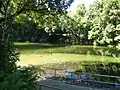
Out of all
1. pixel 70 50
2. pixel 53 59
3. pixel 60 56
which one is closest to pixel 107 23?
pixel 70 50

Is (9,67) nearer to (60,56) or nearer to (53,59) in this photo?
(53,59)

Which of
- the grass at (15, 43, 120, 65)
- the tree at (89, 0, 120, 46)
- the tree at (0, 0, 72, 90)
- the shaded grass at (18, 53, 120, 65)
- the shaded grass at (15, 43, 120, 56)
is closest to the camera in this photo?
the tree at (0, 0, 72, 90)

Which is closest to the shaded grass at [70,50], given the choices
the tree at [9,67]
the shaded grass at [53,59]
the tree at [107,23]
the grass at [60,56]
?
the grass at [60,56]

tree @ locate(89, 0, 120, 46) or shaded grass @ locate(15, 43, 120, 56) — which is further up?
tree @ locate(89, 0, 120, 46)

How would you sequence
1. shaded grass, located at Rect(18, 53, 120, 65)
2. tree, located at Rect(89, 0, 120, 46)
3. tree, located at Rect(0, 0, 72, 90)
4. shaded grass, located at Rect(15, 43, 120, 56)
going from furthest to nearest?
tree, located at Rect(89, 0, 120, 46) < shaded grass, located at Rect(15, 43, 120, 56) < shaded grass, located at Rect(18, 53, 120, 65) < tree, located at Rect(0, 0, 72, 90)

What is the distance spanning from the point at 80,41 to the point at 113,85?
173ft

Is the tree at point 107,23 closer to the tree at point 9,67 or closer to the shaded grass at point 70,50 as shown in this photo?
the shaded grass at point 70,50

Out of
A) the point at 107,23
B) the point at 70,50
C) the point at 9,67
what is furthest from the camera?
the point at 107,23

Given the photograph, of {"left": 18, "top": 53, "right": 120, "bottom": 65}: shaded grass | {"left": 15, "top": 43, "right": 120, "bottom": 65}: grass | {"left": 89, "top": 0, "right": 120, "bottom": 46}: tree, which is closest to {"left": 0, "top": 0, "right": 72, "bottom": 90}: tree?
{"left": 15, "top": 43, "right": 120, "bottom": 65}: grass

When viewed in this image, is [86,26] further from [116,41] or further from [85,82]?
[85,82]

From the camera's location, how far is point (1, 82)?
6469 millimetres

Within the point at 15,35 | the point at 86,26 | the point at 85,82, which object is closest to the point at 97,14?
the point at 86,26

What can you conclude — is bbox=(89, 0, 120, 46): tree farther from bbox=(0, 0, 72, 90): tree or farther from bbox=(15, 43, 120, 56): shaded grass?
bbox=(0, 0, 72, 90): tree

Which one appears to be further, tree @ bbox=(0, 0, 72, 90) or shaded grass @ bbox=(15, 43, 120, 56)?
shaded grass @ bbox=(15, 43, 120, 56)
